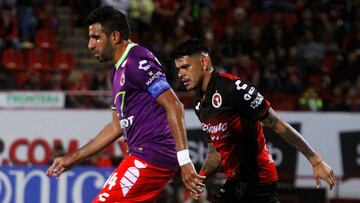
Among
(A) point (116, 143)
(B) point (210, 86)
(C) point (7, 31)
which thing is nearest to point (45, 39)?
(C) point (7, 31)

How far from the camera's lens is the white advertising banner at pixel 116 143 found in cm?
1373

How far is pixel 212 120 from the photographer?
6.28 meters

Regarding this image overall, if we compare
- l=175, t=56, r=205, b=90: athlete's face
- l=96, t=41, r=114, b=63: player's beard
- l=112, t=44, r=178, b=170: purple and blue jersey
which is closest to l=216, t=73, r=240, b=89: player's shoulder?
l=175, t=56, r=205, b=90: athlete's face

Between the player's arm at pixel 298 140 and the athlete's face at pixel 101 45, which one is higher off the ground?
the athlete's face at pixel 101 45

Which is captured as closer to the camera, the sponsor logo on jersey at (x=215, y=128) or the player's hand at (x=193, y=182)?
the player's hand at (x=193, y=182)

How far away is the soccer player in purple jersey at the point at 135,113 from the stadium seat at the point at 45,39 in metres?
10.0

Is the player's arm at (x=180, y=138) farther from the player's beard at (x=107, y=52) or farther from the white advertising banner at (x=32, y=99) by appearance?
the white advertising banner at (x=32, y=99)

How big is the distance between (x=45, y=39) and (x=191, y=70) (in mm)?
10278

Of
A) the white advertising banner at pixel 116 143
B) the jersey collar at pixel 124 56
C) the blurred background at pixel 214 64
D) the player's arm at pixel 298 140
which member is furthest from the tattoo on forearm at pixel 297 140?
the white advertising banner at pixel 116 143

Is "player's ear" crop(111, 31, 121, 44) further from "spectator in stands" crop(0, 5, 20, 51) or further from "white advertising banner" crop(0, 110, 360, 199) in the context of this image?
"spectator in stands" crop(0, 5, 20, 51)

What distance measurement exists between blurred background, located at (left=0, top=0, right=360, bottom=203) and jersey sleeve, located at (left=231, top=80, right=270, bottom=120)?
4.54 m

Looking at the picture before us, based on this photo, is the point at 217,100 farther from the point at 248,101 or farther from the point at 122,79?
the point at 122,79

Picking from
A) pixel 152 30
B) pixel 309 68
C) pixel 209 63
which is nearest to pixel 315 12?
pixel 309 68

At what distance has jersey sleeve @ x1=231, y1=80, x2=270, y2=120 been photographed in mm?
6062
